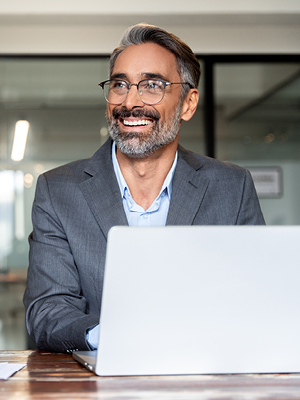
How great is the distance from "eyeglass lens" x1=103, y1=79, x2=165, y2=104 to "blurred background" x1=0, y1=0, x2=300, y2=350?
2.22 metres

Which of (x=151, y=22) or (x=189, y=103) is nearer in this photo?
(x=189, y=103)

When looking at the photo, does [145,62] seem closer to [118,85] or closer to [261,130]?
[118,85]

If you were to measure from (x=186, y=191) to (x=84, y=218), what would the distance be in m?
Result: 0.40

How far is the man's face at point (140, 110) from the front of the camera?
1.85 metres

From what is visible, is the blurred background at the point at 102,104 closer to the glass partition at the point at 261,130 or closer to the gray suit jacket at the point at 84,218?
the glass partition at the point at 261,130

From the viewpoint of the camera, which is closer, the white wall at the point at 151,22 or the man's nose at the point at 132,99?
the man's nose at the point at 132,99

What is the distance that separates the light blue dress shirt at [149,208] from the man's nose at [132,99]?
0.25m

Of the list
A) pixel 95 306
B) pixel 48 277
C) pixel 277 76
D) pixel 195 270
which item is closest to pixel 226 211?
pixel 95 306

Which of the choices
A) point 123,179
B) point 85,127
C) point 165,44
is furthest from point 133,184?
point 85,127

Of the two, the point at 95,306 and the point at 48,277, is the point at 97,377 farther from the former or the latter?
the point at 95,306

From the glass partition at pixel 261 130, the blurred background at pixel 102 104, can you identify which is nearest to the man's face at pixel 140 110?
the blurred background at pixel 102 104

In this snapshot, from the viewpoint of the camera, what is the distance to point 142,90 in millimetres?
1870

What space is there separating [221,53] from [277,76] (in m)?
0.54

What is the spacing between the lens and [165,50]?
1.95 metres
